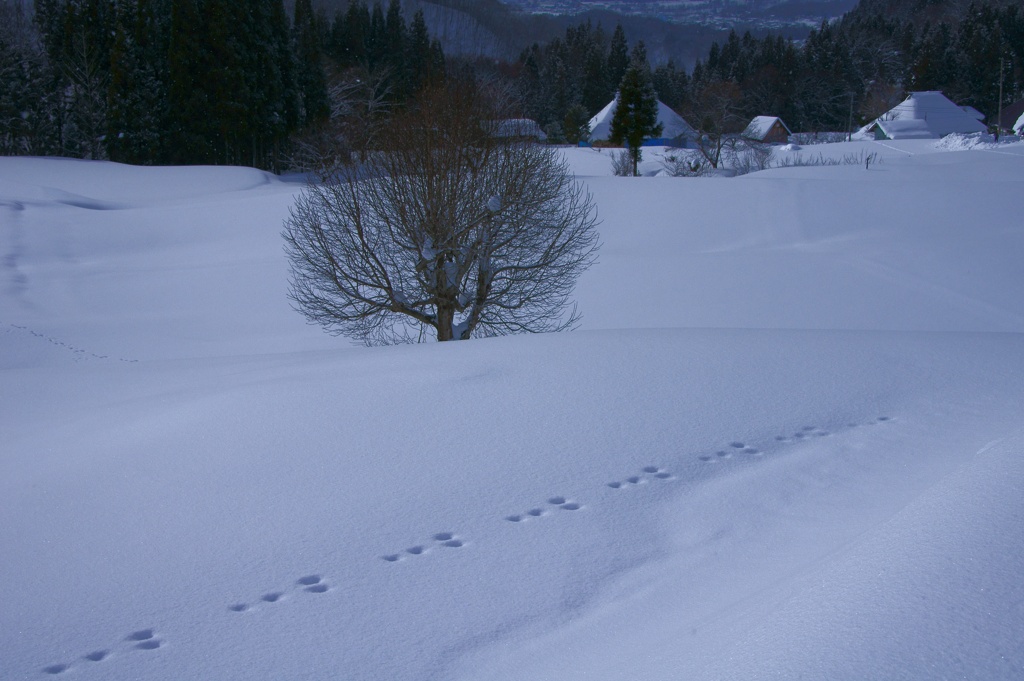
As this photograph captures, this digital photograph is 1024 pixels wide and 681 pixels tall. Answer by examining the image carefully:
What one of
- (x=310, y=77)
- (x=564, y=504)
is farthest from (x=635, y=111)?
(x=564, y=504)

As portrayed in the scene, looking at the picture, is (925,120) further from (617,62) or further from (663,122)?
(617,62)

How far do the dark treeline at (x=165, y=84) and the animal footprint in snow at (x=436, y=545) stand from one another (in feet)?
108

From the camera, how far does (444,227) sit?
487 inches

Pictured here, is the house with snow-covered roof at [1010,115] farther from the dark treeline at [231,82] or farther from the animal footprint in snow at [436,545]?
the animal footprint in snow at [436,545]

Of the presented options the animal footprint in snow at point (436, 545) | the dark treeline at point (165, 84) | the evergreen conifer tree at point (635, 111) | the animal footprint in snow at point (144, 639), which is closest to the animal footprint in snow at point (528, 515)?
the animal footprint in snow at point (436, 545)

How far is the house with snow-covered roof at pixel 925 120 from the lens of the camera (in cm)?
5653

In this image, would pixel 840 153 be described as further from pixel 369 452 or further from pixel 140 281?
pixel 369 452

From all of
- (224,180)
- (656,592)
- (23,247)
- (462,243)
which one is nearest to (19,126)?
(224,180)

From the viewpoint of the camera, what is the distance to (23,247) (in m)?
23.7

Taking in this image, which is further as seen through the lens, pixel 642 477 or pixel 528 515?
pixel 642 477

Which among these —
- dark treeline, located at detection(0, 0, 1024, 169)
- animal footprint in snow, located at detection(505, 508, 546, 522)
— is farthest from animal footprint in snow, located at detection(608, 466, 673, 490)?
dark treeline, located at detection(0, 0, 1024, 169)

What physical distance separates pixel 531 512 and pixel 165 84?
40.1 m

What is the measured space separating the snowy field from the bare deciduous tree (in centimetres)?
439

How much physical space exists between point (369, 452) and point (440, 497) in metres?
0.75
